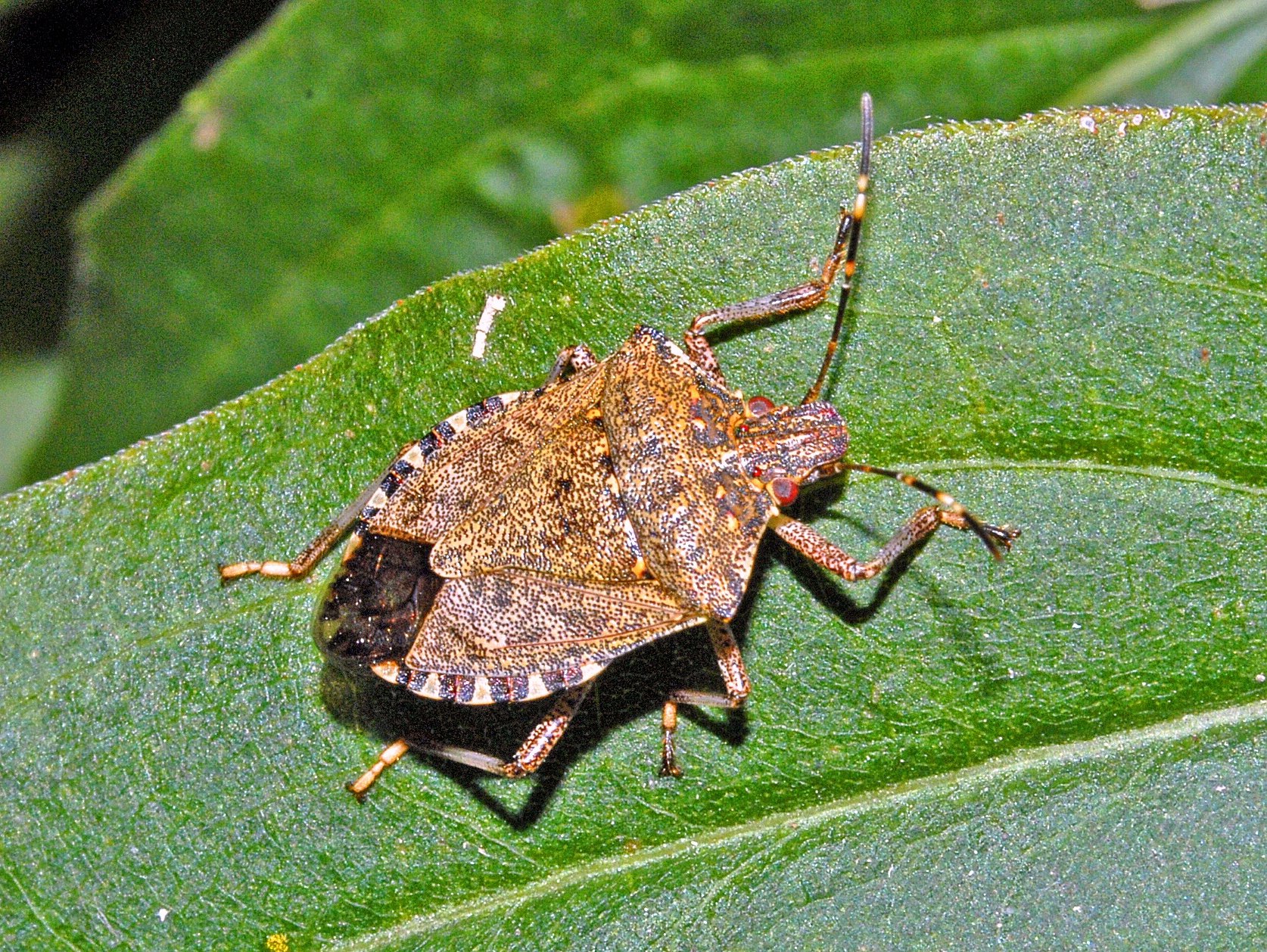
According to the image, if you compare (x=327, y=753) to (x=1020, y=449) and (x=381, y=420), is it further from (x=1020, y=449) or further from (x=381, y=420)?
(x=1020, y=449)

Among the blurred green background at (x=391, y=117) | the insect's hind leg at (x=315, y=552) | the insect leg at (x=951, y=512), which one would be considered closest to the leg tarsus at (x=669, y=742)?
the insect leg at (x=951, y=512)

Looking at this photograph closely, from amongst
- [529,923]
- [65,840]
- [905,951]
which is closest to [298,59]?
[65,840]

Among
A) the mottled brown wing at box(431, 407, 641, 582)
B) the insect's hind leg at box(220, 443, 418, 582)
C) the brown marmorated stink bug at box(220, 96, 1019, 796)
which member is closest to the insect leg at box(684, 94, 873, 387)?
the brown marmorated stink bug at box(220, 96, 1019, 796)

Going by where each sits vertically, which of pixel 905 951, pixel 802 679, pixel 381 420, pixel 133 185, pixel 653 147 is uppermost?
pixel 133 185

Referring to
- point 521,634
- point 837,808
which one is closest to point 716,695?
point 837,808

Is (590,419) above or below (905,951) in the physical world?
above

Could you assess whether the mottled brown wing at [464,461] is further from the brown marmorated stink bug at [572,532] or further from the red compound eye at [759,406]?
the red compound eye at [759,406]

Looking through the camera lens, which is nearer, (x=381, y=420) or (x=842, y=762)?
(x=842, y=762)
